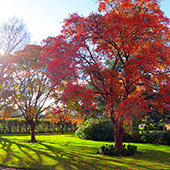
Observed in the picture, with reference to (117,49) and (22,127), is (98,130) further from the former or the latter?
(22,127)

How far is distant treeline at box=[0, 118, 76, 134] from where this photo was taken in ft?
83.7

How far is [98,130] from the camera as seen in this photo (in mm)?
18188

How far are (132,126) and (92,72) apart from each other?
31.1ft

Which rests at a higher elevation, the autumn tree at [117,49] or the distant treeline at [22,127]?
the autumn tree at [117,49]

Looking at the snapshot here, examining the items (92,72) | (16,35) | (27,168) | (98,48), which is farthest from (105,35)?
(16,35)

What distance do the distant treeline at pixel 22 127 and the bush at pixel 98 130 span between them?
1011 cm

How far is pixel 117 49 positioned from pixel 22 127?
2119cm

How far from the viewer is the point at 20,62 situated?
570 inches

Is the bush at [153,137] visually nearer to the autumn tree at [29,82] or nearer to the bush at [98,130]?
the bush at [98,130]

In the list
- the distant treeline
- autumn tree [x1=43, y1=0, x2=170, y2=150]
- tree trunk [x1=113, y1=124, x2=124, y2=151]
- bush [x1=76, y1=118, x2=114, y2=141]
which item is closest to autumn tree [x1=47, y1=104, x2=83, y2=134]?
the distant treeline

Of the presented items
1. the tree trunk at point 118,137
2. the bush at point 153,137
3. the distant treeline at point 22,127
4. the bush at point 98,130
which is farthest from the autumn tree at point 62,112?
the bush at point 153,137

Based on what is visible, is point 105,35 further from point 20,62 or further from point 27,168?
point 20,62

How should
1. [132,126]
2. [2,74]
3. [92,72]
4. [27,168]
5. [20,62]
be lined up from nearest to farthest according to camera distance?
1. [27,168]
2. [92,72]
3. [20,62]
4. [2,74]
5. [132,126]

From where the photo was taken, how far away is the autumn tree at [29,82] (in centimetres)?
1473
